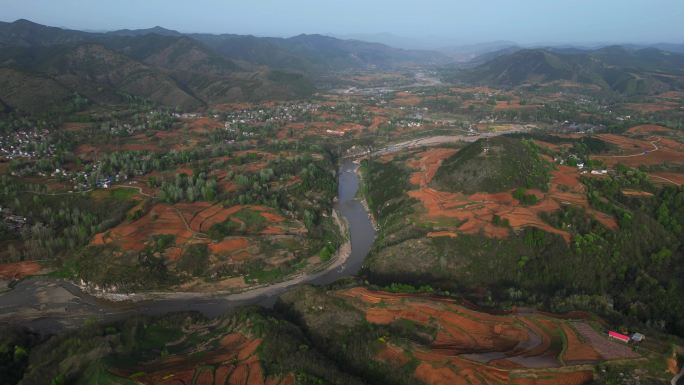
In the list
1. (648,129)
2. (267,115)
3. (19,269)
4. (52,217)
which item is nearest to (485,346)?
(19,269)

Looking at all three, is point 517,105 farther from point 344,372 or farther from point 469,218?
point 344,372

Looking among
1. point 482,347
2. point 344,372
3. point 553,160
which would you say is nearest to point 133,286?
point 344,372

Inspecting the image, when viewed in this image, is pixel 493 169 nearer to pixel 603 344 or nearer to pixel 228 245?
pixel 603 344

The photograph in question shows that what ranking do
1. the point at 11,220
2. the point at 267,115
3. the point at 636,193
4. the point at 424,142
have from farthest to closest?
the point at 267,115 < the point at 424,142 < the point at 11,220 < the point at 636,193

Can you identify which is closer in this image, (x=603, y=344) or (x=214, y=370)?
(x=214, y=370)

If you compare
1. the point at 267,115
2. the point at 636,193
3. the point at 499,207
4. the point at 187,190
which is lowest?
the point at 499,207

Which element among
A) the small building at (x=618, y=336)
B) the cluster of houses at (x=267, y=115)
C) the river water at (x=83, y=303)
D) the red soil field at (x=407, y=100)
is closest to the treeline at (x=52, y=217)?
the river water at (x=83, y=303)
